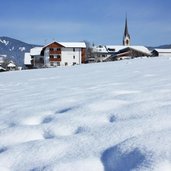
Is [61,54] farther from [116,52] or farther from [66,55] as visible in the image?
[116,52]

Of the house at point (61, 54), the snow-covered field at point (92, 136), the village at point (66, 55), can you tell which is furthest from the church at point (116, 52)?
the snow-covered field at point (92, 136)

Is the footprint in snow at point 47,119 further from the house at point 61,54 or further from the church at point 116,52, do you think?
the church at point 116,52

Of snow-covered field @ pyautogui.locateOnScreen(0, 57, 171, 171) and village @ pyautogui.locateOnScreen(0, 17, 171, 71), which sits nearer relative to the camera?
snow-covered field @ pyautogui.locateOnScreen(0, 57, 171, 171)

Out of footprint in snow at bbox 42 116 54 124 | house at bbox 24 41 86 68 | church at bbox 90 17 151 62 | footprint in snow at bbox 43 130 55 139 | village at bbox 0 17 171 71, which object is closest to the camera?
footprint in snow at bbox 43 130 55 139

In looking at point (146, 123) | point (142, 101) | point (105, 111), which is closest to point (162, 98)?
point (142, 101)

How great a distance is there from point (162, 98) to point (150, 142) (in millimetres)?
1674

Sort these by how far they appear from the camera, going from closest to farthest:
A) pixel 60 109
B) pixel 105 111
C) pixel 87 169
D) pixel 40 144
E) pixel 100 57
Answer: pixel 87 169, pixel 40 144, pixel 105 111, pixel 60 109, pixel 100 57

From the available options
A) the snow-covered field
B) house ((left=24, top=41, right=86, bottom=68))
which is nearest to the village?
house ((left=24, top=41, right=86, bottom=68))

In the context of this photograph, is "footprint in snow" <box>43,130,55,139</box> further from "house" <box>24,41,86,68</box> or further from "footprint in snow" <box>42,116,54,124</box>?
"house" <box>24,41,86,68</box>

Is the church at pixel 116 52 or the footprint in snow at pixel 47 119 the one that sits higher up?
the church at pixel 116 52

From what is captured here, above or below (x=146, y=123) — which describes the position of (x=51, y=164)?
below

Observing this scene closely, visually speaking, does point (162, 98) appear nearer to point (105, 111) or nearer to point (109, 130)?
point (105, 111)

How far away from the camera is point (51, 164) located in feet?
8.43

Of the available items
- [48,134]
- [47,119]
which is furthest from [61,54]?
[48,134]
